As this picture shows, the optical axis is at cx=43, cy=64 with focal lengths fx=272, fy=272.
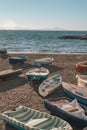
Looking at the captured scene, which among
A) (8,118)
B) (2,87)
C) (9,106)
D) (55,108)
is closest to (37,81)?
(2,87)

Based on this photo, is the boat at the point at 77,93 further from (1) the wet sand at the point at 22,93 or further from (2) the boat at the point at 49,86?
(1) the wet sand at the point at 22,93

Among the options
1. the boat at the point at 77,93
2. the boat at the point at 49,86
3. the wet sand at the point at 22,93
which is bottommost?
the wet sand at the point at 22,93

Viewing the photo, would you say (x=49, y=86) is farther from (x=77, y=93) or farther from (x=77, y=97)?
(x=77, y=97)

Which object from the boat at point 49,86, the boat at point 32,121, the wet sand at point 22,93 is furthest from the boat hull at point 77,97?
the boat at point 32,121

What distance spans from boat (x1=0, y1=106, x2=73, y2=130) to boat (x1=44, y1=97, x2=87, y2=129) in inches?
39.0

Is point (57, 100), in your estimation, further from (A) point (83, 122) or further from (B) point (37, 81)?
(B) point (37, 81)

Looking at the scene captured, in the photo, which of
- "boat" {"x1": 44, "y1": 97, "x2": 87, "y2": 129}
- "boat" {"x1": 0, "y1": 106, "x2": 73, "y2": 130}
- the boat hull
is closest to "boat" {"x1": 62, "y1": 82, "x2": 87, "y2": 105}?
the boat hull

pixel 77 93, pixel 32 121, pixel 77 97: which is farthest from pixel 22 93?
pixel 32 121

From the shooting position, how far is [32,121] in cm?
1093

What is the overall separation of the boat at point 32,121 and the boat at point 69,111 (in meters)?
0.99

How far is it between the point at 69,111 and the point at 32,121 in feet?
6.79

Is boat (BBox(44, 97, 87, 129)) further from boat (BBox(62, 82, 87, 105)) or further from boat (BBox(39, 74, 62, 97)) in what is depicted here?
boat (BBox(39, 74, 62, 97))

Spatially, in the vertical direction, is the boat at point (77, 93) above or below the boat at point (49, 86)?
above

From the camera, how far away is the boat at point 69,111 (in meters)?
11.6
